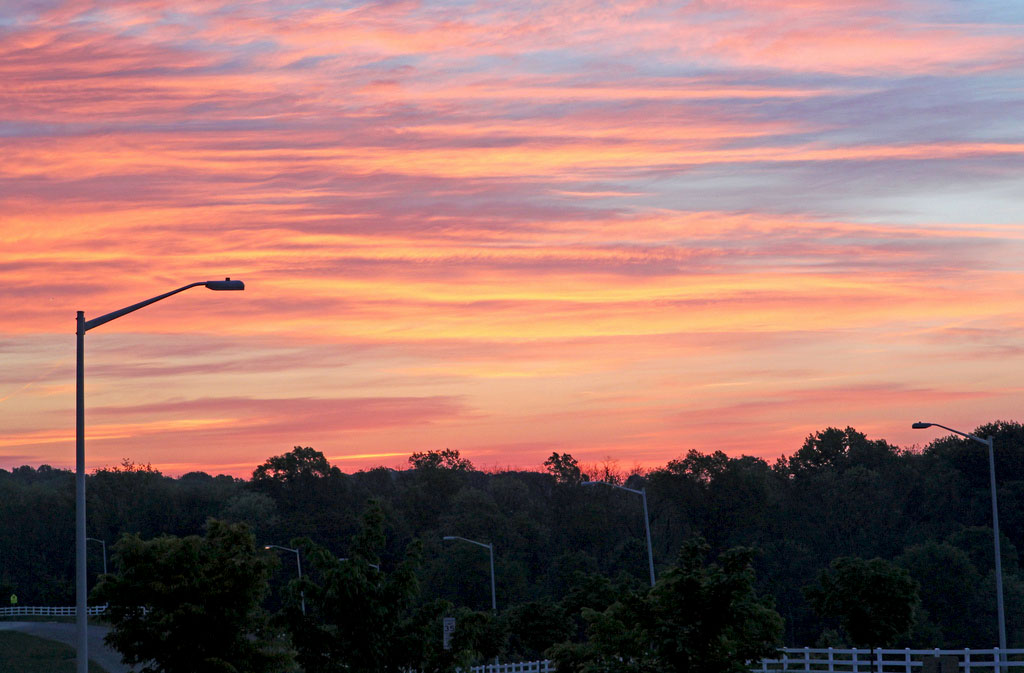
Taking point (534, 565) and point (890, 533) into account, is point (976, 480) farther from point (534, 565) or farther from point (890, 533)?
point (534, 565)

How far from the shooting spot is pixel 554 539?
413 ft

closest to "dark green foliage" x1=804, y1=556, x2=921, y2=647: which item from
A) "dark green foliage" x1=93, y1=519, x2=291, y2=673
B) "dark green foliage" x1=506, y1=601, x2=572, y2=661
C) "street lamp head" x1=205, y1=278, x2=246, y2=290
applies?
"dark green foliage" x1=506, y1=601, x2=572, y2=661

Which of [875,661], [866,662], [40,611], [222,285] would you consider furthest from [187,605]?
[40,611]

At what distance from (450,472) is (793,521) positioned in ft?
133

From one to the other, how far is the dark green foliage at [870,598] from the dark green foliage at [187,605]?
2390cm

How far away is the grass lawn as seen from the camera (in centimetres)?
8481

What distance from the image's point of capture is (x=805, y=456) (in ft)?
443

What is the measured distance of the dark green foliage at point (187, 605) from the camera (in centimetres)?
3009

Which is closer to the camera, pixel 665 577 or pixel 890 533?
pixel 665 577

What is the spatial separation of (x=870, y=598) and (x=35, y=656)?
207 feet

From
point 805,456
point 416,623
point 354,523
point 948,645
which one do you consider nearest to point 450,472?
point 354,523

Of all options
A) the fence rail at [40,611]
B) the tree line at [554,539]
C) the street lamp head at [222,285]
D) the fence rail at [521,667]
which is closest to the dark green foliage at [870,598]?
the tree line at [554,539]

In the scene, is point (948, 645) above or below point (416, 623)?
below

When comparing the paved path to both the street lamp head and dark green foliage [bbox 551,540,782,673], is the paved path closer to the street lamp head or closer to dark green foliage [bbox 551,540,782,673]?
dark green foliage [bbox 551,540,782,673]
